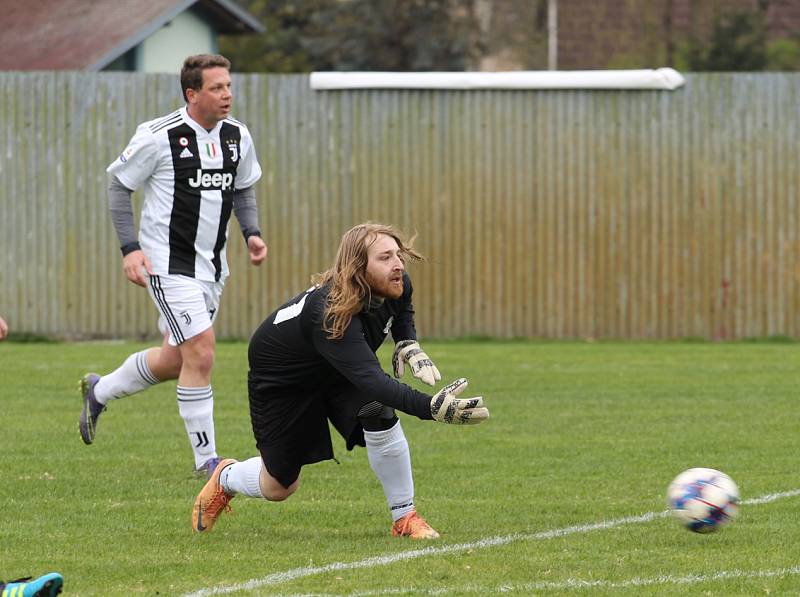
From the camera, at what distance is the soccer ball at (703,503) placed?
632cm

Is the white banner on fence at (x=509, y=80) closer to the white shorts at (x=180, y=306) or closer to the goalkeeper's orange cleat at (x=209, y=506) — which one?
the white shorts at (x=180, y=306)

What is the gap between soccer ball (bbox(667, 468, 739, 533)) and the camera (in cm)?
632

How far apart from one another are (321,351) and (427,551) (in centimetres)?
91

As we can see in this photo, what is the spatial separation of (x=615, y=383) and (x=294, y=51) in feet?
86.3

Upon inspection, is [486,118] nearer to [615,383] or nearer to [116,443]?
[615,383]

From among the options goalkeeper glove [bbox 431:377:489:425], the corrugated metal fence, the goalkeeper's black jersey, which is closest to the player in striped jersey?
the goalkeeper's black jersey

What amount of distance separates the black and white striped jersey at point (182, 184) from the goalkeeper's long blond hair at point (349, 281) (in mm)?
2548

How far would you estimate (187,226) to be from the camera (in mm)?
8664

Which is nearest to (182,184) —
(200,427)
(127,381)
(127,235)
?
(127,235)

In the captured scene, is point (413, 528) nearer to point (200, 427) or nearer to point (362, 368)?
point (362, 368)

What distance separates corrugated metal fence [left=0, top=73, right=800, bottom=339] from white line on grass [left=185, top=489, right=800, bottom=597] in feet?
31.5

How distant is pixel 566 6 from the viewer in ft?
123

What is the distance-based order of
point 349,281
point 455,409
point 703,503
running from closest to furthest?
Answer: point 455,409 → point 349,281 → point 703,503

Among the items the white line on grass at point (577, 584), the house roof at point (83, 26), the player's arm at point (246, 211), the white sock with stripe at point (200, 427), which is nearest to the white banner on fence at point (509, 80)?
the house roof at point (83, 26)
